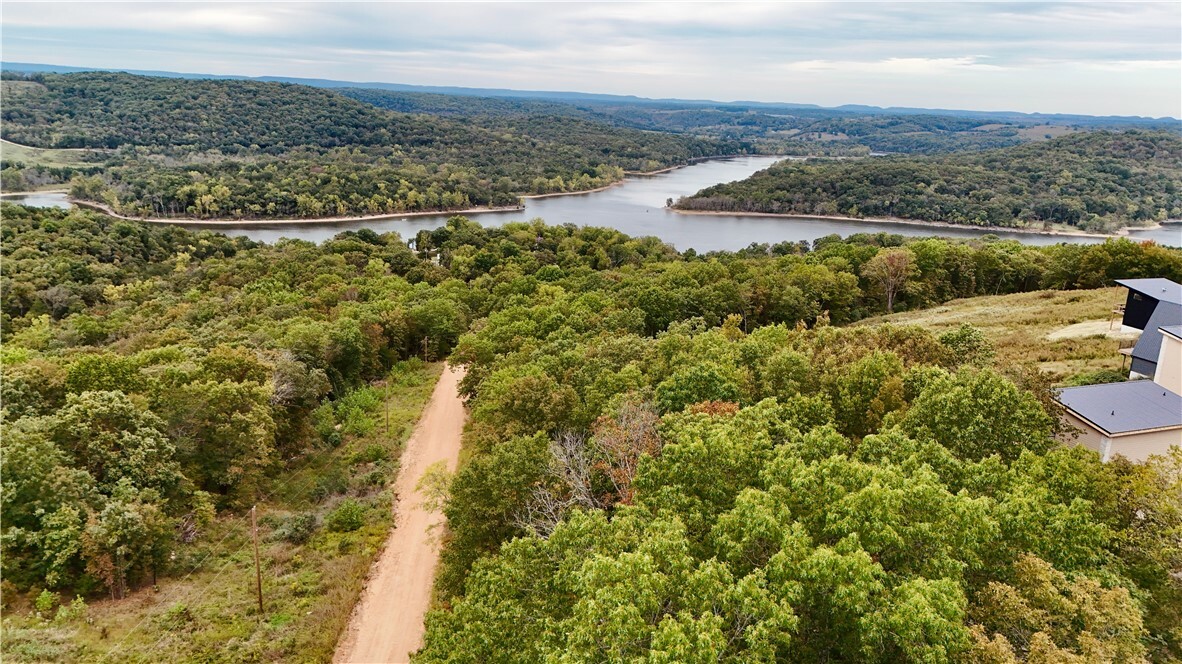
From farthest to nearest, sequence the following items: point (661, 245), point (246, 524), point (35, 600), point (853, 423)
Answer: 1. point (661, 245)
2. point (246, 524)
3. point (853, 423)
4. point (35, 600)

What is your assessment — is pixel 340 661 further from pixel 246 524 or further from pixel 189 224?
pixel 189 224

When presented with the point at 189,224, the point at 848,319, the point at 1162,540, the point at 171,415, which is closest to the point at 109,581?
the point at 171,415

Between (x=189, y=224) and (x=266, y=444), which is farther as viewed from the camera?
(x=189, y=224)

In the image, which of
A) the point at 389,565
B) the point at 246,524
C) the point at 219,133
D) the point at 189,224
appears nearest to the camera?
the point at 389,565

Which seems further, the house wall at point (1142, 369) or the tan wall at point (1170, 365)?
the house wall at point (1142, 369)

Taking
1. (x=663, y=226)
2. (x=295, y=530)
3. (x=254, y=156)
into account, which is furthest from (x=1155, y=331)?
(x=254, y=156)

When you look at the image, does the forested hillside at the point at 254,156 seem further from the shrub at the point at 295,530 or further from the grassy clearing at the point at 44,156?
the shrub at the point at 295,530

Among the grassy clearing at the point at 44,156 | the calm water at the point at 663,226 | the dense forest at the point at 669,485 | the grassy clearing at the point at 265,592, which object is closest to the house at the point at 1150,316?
the dense forest at the point at 669,485
